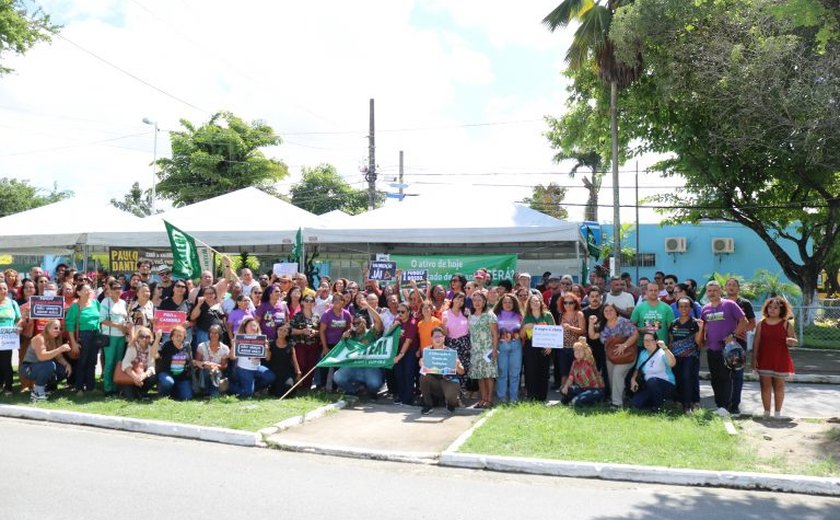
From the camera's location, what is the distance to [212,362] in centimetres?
1016

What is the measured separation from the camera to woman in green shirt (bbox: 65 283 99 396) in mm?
10430

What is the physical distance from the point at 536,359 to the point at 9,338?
7512mm

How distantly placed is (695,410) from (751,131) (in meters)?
9.25

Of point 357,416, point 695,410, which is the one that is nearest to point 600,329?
point 695,410

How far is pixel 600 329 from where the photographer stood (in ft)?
32.2

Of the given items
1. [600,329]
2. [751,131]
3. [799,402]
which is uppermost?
[751,131]

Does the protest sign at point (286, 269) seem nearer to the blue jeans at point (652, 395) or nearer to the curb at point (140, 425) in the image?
the curb at point (140, 425)

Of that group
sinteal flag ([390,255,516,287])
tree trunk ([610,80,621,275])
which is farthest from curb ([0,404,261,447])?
tree trunk ([610,80,621,275])

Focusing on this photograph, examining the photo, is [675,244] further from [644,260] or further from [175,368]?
[175,368]

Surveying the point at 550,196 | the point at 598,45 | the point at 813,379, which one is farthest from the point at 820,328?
the point at 550,196

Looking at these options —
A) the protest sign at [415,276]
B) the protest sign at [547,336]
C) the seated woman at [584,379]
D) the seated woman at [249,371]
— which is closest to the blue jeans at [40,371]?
the seated woman at [249,371]

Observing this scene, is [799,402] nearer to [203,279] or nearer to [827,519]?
[827,519]

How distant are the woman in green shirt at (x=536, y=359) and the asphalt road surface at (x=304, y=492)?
3248mm

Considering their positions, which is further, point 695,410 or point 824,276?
point 824,276
